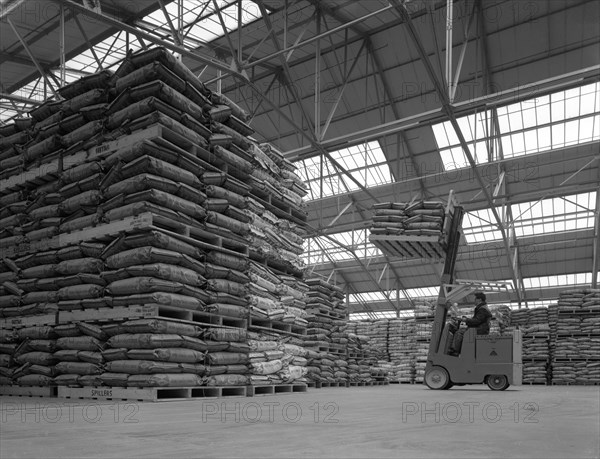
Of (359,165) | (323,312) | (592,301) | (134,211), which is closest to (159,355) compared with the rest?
(134,211)

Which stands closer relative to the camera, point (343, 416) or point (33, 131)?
point (343, 416)

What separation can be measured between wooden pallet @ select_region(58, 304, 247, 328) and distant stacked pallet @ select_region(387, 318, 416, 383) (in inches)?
612

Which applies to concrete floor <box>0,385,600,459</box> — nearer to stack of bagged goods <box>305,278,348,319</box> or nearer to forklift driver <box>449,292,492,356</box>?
forklift driver <box>449,292,492,356</box>

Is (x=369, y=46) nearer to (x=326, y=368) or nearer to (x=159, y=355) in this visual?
(x=326, y=368)

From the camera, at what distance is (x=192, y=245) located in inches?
316

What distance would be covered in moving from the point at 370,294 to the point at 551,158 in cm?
1517

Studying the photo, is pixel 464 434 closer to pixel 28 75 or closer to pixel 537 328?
pixel 537 328

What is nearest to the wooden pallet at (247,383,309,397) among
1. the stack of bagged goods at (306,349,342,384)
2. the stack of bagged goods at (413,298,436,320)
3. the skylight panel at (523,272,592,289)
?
the stack of bagged goods at (306,349,342,384)

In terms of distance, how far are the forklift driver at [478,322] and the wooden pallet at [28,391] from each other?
769 centimetres

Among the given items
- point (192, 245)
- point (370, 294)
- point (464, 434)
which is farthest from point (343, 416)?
point (370, 294)

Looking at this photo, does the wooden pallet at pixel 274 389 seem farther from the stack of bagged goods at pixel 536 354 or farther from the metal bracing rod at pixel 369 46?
the stack of bagged goods at pixel 536 354

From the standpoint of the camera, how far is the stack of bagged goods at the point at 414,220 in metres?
12.5

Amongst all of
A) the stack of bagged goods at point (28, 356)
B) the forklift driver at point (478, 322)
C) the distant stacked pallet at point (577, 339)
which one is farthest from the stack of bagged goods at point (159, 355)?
the distant stacked pallet at point (577, 339)

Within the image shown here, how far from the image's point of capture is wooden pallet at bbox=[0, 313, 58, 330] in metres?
8.28
